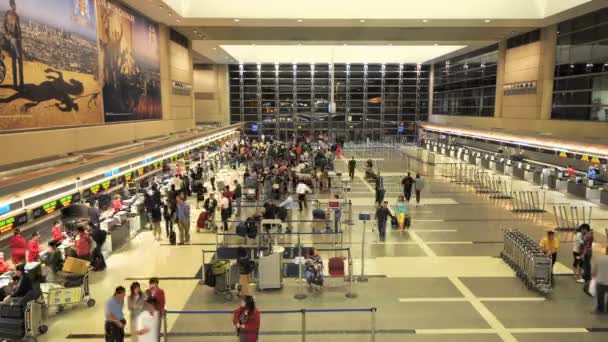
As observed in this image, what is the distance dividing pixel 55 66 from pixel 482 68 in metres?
31.2

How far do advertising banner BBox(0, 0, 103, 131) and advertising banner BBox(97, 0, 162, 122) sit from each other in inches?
32.7

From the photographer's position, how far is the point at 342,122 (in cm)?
4666

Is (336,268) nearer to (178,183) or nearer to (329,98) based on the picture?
(178,183)

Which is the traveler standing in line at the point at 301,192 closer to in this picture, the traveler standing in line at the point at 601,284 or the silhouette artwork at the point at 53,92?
the silhouette artwork at the point at 53,92

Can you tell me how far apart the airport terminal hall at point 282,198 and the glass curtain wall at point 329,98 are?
12117 millimetres

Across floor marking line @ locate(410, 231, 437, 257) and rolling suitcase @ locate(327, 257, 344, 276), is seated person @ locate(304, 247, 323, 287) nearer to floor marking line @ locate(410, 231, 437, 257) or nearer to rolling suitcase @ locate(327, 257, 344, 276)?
rolling suitcase @ locate(327, 257, 344, 276)

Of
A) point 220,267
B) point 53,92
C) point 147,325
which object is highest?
point 53,92

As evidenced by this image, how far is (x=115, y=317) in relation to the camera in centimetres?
598

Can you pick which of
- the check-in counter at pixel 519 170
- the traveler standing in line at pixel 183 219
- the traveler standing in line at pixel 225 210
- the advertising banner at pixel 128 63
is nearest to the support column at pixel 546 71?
the check-in counter at pixel 519 170

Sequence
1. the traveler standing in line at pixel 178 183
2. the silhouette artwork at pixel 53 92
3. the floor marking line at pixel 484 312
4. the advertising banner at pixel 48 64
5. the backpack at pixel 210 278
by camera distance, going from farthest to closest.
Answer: the traveler standing in line at pixel 178 183, the silhouette artwork at pixel 53 92, the advertising banner at pixel 48 64, the backpack at pixel 210 278, the floor marking line at pixel 484 312

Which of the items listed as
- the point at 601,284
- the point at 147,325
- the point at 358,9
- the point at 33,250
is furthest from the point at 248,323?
the point at 358,9

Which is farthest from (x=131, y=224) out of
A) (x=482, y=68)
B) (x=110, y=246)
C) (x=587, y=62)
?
(x=482, y=68)

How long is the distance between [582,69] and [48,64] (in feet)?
74.5

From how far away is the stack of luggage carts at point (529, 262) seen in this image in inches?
326
